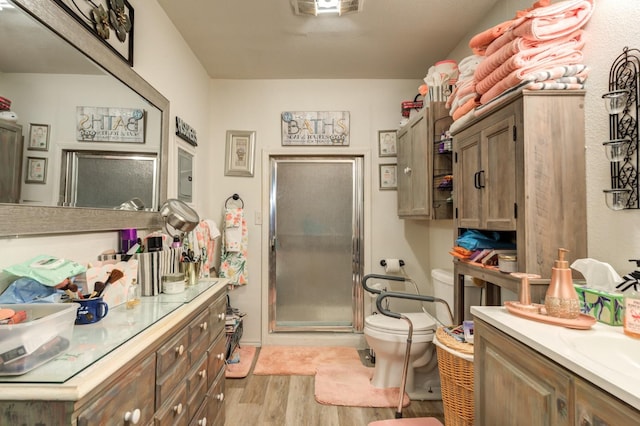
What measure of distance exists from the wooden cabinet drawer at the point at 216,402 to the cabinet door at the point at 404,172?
187 cm

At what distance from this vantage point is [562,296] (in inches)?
43.4

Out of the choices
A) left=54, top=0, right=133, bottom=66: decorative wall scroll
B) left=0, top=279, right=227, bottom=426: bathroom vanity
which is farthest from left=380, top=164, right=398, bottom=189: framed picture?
left=54, top=0, right=133, bottom=66: decorative wall scroll

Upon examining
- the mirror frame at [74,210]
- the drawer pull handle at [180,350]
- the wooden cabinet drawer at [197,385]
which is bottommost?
the wooden cabinet drawer at [197,385]

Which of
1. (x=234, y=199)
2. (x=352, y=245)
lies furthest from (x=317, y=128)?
(x=352, y=245)

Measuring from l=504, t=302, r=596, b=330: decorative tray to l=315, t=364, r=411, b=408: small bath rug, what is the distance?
1289 millimetres

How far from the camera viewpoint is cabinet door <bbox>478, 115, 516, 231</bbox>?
1.39 metres

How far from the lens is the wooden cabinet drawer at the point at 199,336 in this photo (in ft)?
4.35

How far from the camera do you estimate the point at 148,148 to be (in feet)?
5.74

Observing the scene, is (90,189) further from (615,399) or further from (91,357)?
(615,399)

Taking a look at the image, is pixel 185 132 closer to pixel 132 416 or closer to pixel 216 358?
pixel 216 358

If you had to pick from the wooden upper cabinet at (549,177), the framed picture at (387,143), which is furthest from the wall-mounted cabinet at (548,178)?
the framed picture at (387,143)

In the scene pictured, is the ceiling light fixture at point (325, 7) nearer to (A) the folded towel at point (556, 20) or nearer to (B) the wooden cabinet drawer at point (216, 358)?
(A) the folded towel at point (556, 20)

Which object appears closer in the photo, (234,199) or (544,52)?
(544,52)

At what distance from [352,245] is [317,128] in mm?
1222
